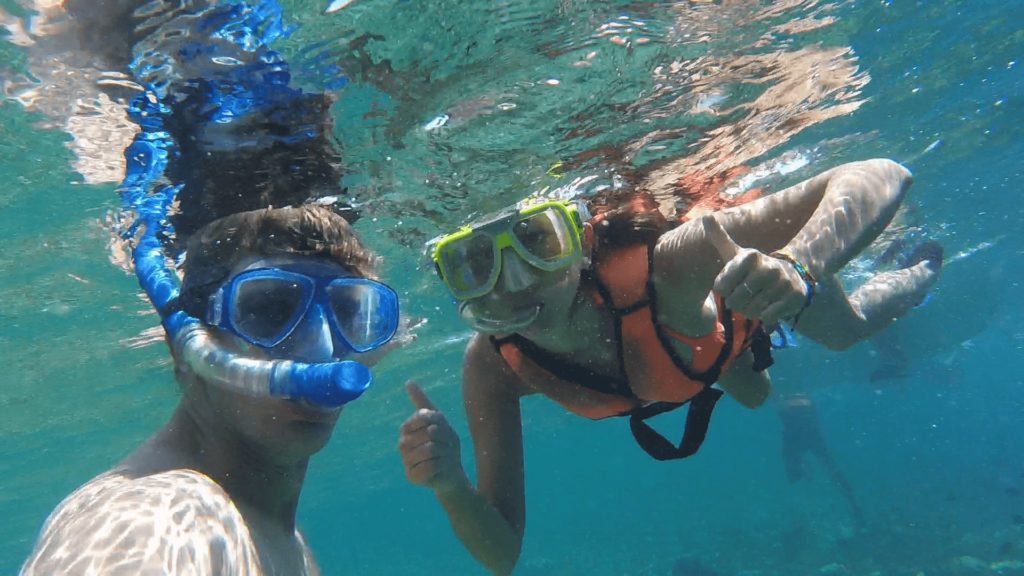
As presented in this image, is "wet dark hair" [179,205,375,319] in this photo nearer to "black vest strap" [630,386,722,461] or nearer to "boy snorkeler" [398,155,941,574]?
"boy snorkeler" [398,155,941,574]

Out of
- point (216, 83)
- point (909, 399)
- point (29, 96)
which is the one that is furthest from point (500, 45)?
point (909, 399)

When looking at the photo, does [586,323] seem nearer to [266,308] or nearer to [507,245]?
[507,245]

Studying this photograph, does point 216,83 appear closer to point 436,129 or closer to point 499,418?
point 436,129

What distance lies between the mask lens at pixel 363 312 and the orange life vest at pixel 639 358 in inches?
51.3

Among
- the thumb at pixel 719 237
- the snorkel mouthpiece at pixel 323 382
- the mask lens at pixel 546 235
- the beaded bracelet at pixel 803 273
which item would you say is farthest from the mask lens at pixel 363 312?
the beaded bracelet at pixel 803 273

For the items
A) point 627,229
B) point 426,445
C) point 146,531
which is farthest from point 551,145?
point 146,531

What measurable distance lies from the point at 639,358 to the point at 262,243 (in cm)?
320

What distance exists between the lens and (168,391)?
2095 cm

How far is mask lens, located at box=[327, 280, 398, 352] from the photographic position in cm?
429

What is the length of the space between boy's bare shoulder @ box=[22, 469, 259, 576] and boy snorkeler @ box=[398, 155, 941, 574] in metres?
1.72

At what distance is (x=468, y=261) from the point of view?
5176 mm

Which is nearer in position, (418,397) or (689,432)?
(418,397)

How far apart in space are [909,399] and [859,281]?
326 ft

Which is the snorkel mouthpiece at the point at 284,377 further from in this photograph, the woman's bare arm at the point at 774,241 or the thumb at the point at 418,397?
the woman's bare arm at the point at 774,241
